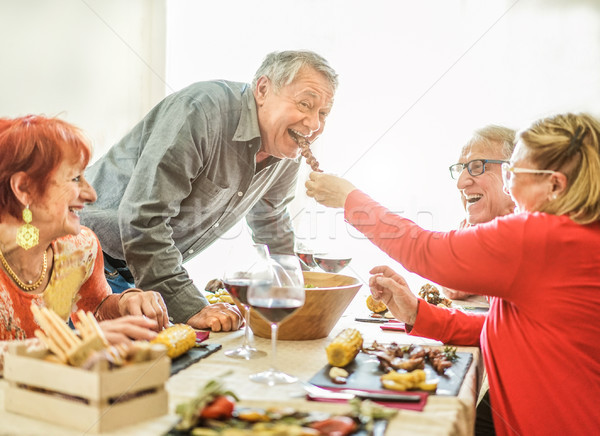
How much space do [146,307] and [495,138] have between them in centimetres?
143

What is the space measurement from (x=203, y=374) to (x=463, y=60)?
2.56 meters

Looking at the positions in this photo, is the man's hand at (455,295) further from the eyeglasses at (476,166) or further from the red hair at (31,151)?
the red hair at (31,151)

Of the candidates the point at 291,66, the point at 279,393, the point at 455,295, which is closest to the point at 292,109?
the point at 291,66

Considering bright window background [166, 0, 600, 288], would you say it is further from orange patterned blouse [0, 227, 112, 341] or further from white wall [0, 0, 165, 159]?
orange patterned blouse [0, 227, 112, 341]

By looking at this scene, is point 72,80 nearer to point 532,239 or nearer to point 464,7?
point 464,7

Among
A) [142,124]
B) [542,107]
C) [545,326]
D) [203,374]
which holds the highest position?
[542,107]

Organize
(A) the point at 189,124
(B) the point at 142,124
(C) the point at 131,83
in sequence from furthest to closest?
1. (C) the point at 131,83
2. (B) the point at 142,124
3. (A) the point at 189,124

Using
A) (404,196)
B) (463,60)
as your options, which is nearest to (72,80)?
(404,196)

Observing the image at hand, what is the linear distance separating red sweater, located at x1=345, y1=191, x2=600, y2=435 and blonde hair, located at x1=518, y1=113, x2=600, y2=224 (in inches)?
1.6

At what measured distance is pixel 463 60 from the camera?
315 cm

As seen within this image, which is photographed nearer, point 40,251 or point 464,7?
point 40,251

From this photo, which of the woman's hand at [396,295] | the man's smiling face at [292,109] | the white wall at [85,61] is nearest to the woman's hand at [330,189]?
the woman's hand at [396,295]

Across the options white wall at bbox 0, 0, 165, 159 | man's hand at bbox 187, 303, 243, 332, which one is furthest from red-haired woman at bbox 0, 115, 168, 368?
white wall at bbox 0, 0, 165, 159

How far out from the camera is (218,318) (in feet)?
5.06
